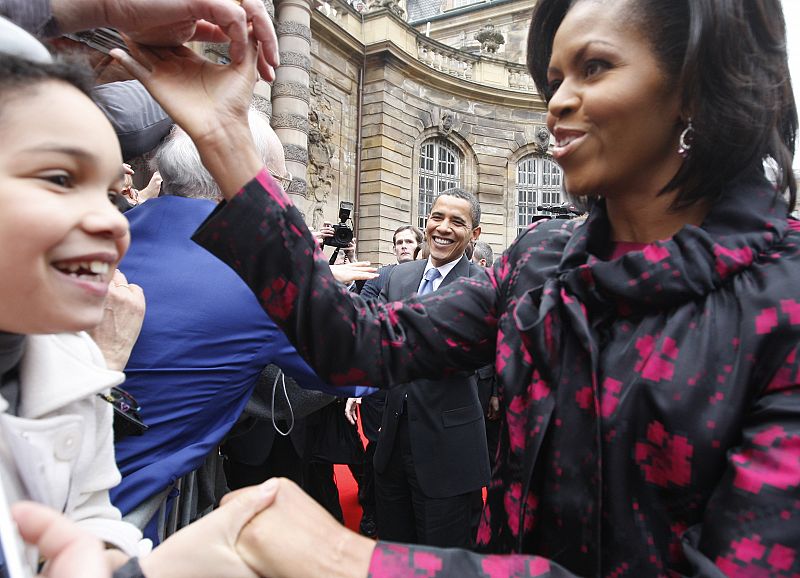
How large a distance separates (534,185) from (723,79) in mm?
18198

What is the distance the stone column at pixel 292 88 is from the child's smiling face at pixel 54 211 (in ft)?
33.2

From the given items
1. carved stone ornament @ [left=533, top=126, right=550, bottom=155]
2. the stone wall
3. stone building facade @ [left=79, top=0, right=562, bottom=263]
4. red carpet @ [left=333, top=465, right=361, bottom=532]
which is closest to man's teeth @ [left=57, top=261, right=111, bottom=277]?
red carpet @ [left=333, top=465, right=361, bottom=532]

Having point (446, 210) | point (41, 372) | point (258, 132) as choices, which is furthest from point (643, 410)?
point (446, 210)

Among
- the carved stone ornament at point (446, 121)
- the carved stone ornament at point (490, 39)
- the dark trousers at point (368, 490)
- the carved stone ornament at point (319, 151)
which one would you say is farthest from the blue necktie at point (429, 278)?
the carved stone ornament at point (490, 39)

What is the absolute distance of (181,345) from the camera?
139 centimetres

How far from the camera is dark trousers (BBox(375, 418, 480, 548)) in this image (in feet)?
8.76

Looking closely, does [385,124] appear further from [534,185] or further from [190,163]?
[190,163]

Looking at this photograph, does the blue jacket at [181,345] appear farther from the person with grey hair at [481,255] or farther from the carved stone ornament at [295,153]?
the carved stone ornament at [295,153]

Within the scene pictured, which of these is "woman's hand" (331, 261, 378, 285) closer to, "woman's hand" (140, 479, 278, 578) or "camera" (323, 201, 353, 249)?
"woman's hand" (140, 479, 278, 578)

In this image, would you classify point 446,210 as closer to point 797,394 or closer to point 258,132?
point 258,132

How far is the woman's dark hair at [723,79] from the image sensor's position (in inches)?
35.5

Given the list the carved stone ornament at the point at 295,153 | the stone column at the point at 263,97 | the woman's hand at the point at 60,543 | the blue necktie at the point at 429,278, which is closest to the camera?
the woman's hand at the point at 60,543

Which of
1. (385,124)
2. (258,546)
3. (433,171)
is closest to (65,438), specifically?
(258,546)

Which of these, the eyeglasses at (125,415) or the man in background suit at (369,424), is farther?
the man in background suit at (369,424)
